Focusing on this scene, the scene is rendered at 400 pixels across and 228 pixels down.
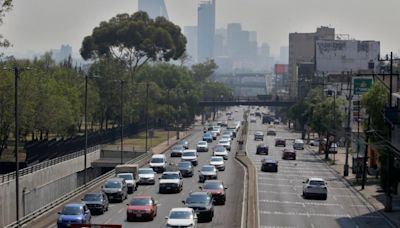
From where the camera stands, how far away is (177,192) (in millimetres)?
63094

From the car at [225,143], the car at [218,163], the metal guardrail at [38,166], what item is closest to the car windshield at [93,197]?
the metal guardrail at [38,166]

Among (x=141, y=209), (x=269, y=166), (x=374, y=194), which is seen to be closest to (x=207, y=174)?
(x=374, y=194)

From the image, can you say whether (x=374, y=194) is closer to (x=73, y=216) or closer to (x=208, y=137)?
(x=73, y=216)

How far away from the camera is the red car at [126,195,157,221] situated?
46.8m

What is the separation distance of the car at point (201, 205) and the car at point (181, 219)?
513 cm

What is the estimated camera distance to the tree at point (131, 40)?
527 ft

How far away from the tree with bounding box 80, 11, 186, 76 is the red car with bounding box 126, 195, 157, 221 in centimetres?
11019

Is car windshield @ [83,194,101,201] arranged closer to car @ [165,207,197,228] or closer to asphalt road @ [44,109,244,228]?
asphalt road @ [44,109,244,228]

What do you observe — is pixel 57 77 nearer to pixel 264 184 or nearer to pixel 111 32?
pixel 111 32

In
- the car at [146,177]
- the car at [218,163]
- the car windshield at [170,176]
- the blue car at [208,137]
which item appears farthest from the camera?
the blue car at [208,137]

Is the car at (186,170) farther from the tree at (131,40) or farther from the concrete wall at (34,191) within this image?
the tree at (131,40)

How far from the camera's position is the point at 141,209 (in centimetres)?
4697

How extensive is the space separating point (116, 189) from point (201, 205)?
432 inches

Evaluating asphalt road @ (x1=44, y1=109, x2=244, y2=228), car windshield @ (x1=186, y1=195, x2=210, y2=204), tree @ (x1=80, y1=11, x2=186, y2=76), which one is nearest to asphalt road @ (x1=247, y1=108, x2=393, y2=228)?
asphalt road @ (x1=44, y1=109, x2=244, y2=228)
